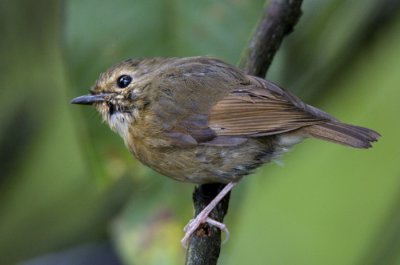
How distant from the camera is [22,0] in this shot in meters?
4.29

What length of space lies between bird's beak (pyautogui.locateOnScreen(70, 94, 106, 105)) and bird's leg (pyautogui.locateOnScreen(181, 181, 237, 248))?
683mm

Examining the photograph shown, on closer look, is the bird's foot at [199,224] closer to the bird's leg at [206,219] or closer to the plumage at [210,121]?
the bird's leg at [206,219]

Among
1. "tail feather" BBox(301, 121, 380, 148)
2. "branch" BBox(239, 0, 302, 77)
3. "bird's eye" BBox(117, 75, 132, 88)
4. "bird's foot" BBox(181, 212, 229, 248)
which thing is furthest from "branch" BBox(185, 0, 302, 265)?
"bird's eye" BBox(117, 75, 132, 88)

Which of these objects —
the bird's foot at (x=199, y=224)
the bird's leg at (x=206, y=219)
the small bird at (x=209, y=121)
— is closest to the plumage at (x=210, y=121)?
the small bird at (x=209, y=121)

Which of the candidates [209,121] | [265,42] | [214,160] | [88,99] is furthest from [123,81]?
[265,42]

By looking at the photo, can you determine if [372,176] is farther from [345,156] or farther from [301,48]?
[301,48]

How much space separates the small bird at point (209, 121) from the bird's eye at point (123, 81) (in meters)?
0.02

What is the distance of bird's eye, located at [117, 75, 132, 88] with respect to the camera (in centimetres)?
383

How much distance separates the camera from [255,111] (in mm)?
3691

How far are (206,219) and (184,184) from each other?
55 cm

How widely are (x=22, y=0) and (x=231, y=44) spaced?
123 cm

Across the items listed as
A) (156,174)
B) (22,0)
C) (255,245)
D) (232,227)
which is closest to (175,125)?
(156,174)

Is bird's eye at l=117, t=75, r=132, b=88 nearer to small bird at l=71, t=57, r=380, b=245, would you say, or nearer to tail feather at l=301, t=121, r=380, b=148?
small bird at l=71, t=57, r=380, b=245

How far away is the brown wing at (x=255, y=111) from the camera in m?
3.65
